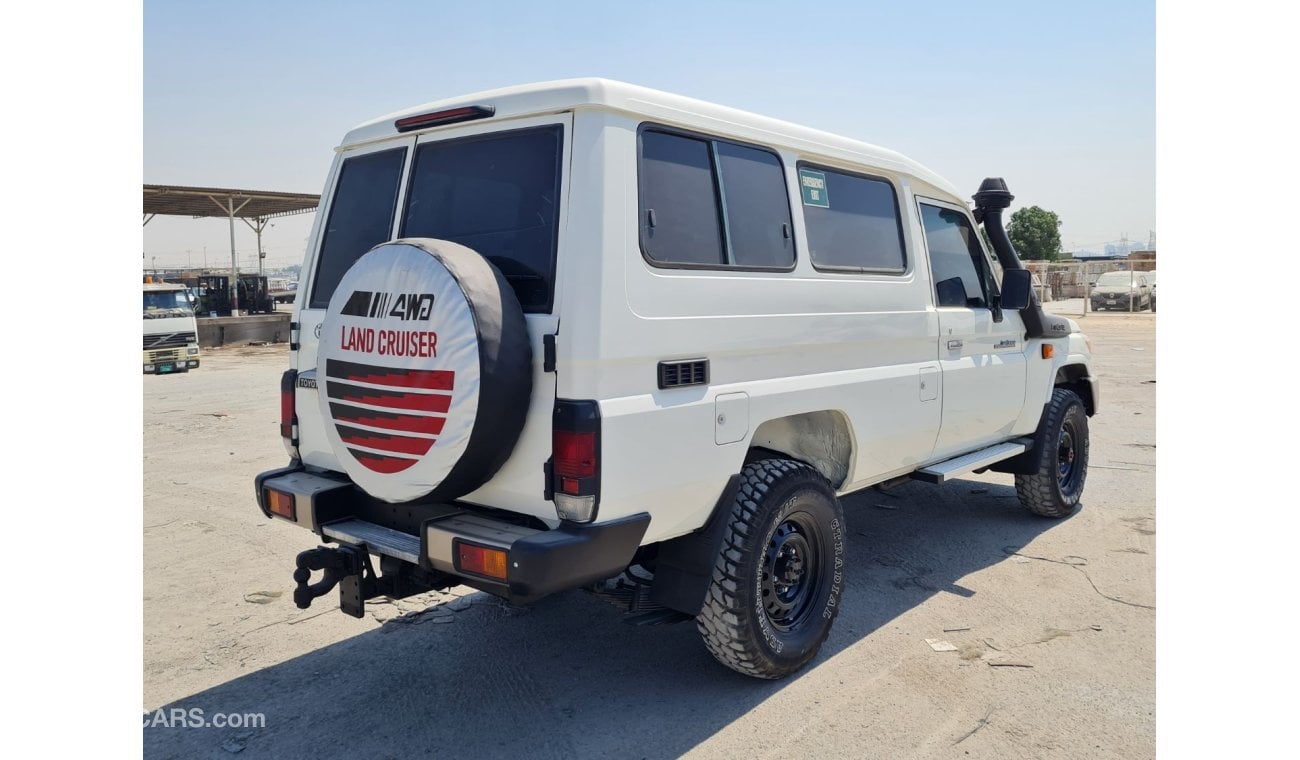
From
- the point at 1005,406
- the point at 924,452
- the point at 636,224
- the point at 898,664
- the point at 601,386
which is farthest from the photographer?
the point at 1005,406

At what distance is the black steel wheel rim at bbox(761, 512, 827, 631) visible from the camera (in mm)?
3812

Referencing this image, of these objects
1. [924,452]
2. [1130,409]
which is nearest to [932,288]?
[924,452]

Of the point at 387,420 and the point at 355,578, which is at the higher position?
the point at 387,420

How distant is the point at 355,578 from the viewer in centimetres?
351

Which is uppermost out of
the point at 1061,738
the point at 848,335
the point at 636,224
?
the point at 636,224

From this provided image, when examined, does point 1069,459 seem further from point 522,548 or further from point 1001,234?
point 522,548

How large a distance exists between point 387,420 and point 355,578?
71 cm

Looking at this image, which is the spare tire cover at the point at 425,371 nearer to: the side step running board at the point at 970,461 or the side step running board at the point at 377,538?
the side step running board at the point at 377,538

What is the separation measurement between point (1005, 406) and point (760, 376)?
8.09ft

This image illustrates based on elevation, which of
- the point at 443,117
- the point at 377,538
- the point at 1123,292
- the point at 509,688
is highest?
the point at 1123,292

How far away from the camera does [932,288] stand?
4.86 meters

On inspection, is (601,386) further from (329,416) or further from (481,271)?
(329,416)

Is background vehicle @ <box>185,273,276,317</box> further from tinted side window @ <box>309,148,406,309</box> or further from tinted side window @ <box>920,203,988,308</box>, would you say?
tinted side window @ <box>920,203,988,308</box>

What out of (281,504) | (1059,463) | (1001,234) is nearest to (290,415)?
(281,504)
